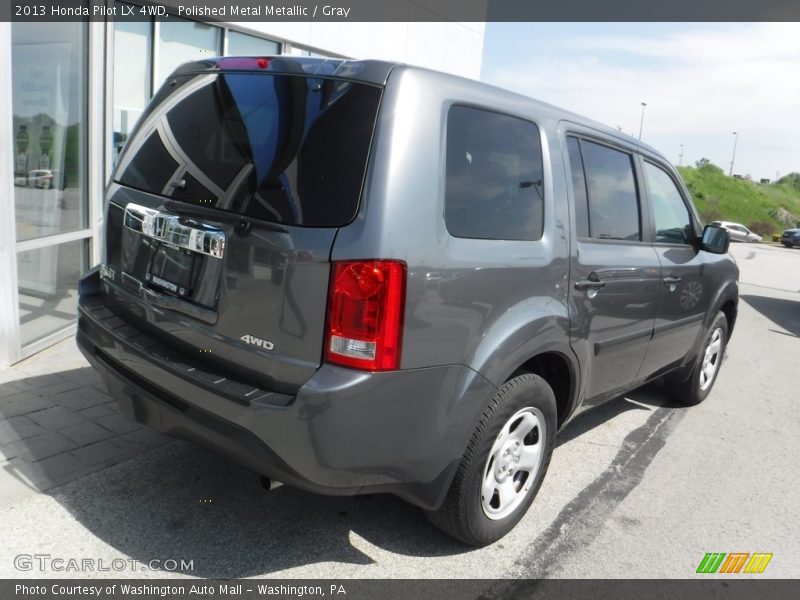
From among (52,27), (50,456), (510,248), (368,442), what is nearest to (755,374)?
(510,248)

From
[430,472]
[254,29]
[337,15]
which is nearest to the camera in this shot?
[430,472]

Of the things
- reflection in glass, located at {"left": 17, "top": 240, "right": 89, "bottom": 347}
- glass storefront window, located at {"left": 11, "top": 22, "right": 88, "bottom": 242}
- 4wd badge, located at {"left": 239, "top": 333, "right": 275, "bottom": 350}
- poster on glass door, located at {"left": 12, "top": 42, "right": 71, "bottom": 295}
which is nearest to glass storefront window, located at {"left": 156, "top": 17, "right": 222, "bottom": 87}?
glass storefront window, located at {"left": 11, "top": 22, "right": 88, "bottom": 242}

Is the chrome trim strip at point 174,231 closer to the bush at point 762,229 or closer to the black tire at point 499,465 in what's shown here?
Result: the black tire at point 499,465

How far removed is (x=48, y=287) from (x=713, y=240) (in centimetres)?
499

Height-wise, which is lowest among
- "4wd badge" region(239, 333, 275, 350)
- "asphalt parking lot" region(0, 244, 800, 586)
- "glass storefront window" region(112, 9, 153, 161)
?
"asphalt parking lot" region(0, 244, 800, 586)

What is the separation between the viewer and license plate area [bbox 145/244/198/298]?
2668 millimetres

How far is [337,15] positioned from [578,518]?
317 inches

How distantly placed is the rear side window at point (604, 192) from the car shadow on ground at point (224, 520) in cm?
170

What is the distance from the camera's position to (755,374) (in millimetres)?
6895

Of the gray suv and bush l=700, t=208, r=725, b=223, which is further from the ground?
the gray suv

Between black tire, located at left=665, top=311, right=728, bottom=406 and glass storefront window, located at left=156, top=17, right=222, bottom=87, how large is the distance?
546 centimetres

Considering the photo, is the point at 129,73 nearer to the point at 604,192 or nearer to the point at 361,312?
the point at 604,192

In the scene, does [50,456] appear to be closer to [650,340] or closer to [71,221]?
[71,221]

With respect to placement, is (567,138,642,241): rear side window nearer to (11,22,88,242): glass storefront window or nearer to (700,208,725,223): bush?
(11,22,88,242): glass storefront window
